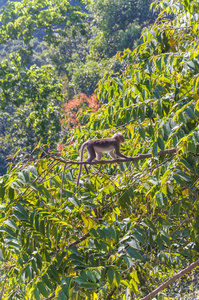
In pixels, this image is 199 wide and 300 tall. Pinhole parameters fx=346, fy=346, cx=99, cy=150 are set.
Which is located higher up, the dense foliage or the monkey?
the dense foliage

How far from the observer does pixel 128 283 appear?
228 centimetres

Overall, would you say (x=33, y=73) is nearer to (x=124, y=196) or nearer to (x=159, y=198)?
(x=124, y=196)

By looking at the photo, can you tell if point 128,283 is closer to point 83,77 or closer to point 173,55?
point 173,55

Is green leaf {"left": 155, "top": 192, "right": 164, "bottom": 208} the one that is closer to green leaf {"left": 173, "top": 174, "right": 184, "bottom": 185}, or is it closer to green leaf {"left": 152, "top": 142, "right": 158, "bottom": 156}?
green leaf {"left": 173, "top": 174, "right": 184, "bottom": 185}

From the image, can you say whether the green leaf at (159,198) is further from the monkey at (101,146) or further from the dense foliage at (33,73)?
the dense foliage at (33,73)

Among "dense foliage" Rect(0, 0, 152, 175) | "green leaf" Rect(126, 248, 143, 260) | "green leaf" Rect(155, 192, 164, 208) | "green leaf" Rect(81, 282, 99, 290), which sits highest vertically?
"dense foliage" Rect(0, 0, 152, 175)

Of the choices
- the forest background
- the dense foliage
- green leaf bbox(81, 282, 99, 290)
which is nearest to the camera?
green leaf bbox(81, 282, 99, 290)

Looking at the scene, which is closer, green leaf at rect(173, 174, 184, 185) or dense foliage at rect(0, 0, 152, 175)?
green leaf at rect(173, 174, 184, 185)

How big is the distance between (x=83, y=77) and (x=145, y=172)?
14454 millimetres

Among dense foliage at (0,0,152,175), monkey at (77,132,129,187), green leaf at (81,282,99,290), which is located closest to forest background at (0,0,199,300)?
green leaf at (81,282,99,290)

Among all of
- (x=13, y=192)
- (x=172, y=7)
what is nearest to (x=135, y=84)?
(x=172, y=7)

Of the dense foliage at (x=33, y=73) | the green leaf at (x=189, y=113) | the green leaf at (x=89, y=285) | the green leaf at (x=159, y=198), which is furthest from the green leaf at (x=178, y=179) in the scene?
the dense foliage at (x=33, y=73)

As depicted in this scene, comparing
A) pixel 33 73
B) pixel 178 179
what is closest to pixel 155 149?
pixel 178 179

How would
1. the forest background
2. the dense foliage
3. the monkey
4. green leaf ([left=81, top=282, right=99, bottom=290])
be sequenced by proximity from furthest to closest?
1. the dense foliage
2. the monkey
3. the forest background
4. green leaf ([left=81, top=282, right=99, bottom=290])
